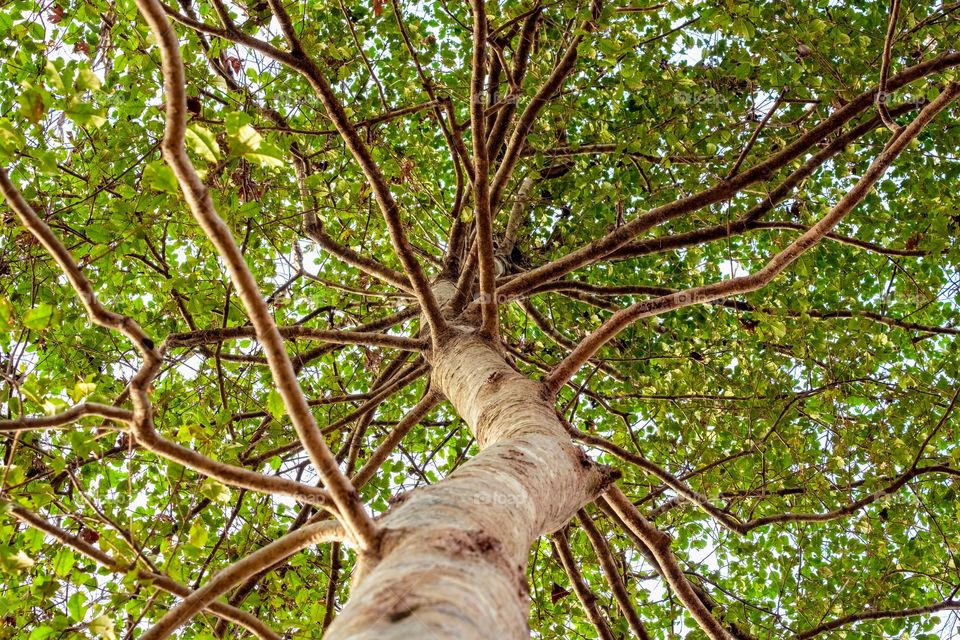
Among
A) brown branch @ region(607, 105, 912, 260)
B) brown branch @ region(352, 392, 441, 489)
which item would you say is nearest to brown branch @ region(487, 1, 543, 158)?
brown branch @ region(607, 105, 912, 260)

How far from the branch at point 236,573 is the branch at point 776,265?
51.0 inches

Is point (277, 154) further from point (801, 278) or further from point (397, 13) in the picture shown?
point (801, 278)

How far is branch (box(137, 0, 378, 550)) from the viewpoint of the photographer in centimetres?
123

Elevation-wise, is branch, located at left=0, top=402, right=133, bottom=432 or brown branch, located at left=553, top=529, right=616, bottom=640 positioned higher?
Answer: branch, located at left=0, top=402, right=133, bottom=432

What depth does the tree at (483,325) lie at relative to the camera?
5.32 feet

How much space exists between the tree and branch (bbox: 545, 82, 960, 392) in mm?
15

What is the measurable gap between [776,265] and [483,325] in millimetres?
1402

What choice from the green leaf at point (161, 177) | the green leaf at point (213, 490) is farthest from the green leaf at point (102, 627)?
the green leaf at point (161, 177)

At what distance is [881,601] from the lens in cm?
425

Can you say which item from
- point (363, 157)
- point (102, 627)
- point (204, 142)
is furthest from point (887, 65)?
point (102, 627)

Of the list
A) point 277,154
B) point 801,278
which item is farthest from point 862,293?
point 277,154

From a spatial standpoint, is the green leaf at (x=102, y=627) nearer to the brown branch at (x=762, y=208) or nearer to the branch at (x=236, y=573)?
the branch at (x=236, y=573)

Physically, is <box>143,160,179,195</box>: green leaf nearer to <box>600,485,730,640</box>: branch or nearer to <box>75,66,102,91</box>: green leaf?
<box>75,66,102,91</box>: green leaf

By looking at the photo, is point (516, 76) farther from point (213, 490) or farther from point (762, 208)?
point (213, 490)
